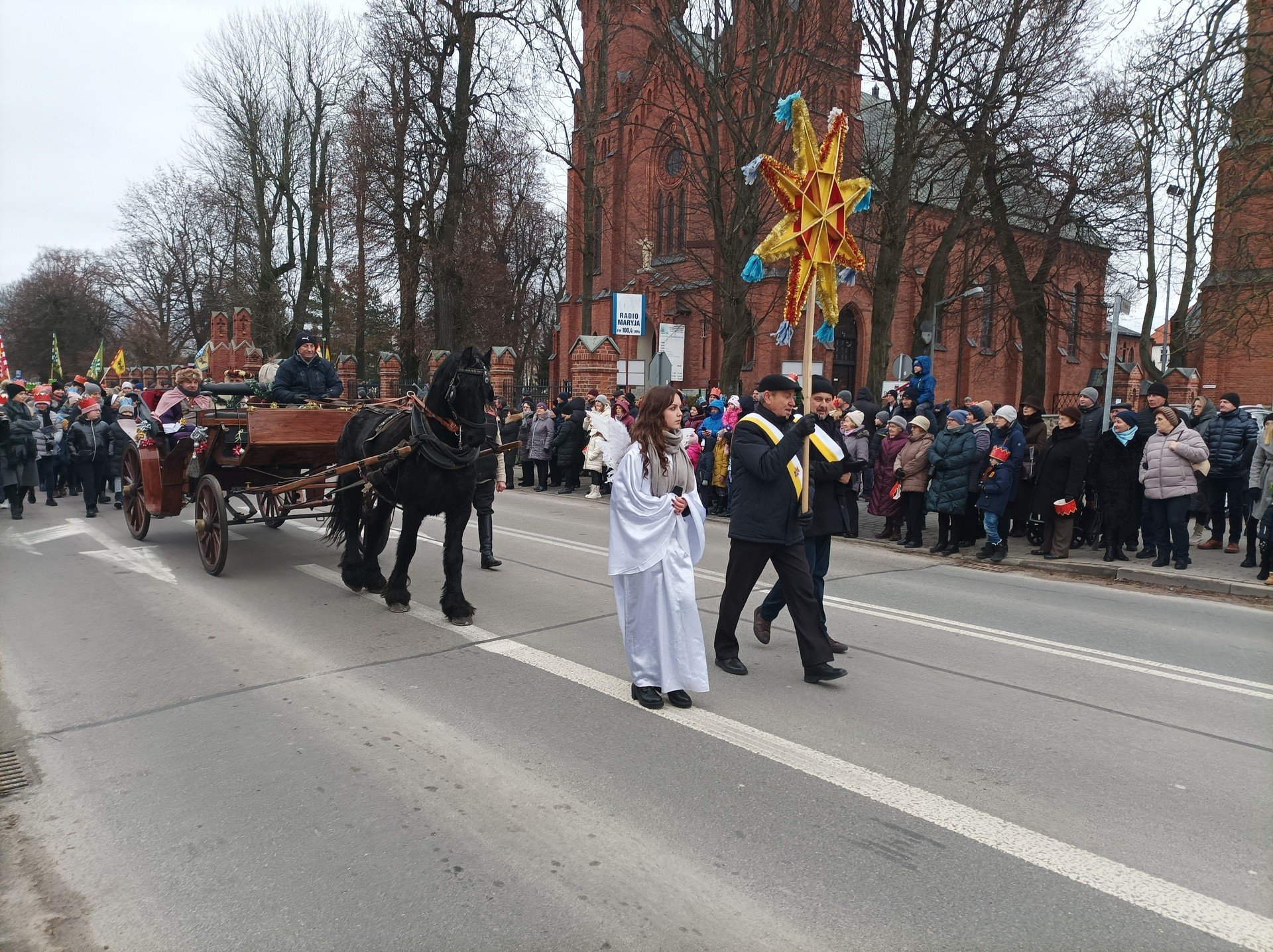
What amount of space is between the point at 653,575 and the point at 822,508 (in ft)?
5.79

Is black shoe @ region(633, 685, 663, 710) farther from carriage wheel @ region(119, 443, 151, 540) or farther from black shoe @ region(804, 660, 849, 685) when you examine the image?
carriage wheel @ region(119, 443, 151, 540)

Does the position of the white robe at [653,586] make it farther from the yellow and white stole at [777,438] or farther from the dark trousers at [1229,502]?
Answer: the dark trousers at [1229,502]

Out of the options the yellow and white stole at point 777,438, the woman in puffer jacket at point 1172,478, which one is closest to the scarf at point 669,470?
the yellow and white stole at point 777,438

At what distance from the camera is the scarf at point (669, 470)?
5.01 metres

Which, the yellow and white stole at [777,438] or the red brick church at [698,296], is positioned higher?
the red brick church at [698,296]

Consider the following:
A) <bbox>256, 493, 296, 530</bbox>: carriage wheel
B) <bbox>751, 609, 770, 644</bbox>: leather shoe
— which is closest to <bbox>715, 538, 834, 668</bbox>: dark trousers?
<bbox>751, 609, 770, 644</bbox>: leather shoe

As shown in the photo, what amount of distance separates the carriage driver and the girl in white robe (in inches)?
192

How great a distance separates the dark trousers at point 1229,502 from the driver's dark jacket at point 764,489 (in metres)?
8.17

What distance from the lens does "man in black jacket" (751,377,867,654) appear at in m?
6.00

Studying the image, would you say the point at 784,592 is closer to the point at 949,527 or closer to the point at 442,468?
the point at 442,468

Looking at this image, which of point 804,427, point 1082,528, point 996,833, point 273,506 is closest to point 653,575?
point 804,427

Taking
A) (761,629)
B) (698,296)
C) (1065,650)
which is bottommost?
(1065,650)

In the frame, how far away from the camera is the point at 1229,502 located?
1134 cm

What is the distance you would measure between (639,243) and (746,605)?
111 ft
